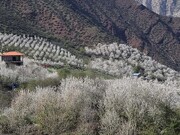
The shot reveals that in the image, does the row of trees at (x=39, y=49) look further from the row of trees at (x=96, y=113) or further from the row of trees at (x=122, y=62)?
the row of trees at (x=96, y=113)

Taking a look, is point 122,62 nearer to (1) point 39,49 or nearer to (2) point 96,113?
(1) point 39,49

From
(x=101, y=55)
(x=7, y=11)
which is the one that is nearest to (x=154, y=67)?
(x=101, y=55)

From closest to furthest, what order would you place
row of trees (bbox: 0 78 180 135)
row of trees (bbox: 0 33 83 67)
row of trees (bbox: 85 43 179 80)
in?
row of trees (bbox: 0 78 180 135) < row of trees (bbox: 0 33 83 67) < row of trees (bbox: 85 43 179 80)

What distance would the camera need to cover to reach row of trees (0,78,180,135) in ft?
141

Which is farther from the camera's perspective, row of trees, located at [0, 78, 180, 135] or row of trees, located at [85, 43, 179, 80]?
row of trees, located at [85, 43, 179, 80]

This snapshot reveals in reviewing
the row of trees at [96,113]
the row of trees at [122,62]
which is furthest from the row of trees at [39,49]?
the row of trees at [96,113]

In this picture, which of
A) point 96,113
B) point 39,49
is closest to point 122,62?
point 39,49

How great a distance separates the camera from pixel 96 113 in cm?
4638

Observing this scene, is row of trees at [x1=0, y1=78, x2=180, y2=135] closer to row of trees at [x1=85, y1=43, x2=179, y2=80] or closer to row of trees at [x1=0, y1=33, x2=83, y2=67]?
row of trees at [x1=0, y1=33, x2=83, y2=67]

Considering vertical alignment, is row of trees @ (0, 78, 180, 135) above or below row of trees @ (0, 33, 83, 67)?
below

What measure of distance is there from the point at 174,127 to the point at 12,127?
15.2m

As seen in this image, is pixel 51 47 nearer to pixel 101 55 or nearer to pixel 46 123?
pixel 101 55

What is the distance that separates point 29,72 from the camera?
90188 millimetres

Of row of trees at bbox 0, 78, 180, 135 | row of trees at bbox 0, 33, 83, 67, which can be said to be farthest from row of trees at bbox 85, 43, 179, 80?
Answer: row of trees at bbox 0, 78, 180, 135
